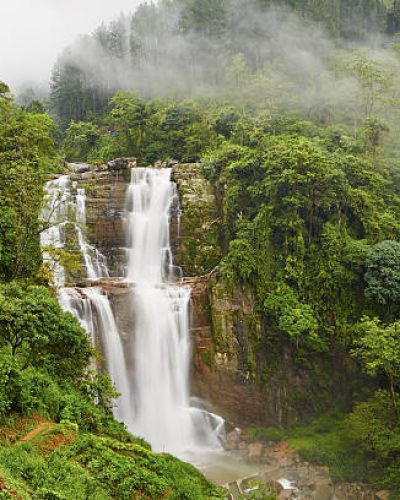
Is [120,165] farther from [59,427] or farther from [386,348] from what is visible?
[59,427]

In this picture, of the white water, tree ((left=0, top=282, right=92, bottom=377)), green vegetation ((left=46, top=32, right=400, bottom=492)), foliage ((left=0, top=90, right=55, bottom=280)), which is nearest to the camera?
tree ((left=0, top=282, right=92, bottom=377))

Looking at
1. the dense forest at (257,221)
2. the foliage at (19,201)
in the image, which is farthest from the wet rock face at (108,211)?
the foliage at (19,201)

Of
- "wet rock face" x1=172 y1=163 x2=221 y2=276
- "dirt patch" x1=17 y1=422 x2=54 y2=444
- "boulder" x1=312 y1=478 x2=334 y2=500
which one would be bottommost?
"boulder" x1=312 y1=478 x2=334 y2=500

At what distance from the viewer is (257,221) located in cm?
1895

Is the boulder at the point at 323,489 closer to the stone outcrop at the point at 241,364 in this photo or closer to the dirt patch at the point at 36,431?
the stone outcrop at the point at 241,364

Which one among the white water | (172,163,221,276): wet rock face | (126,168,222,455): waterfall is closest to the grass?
(126,168,222,455): waterfall

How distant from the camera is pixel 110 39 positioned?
5178cm

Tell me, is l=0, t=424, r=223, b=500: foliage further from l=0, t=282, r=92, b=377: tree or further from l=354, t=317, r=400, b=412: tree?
l=354, t=317, r=400, b=412: tree

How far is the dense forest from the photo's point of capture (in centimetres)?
902

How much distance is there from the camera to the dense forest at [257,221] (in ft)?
29.6

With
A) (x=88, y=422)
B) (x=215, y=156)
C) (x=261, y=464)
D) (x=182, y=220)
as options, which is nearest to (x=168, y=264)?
(x=182, y=220)

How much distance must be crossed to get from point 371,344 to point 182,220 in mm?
11158

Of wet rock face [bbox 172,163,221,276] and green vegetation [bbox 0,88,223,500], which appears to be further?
wet rock face [bbox 172,163,221,276]

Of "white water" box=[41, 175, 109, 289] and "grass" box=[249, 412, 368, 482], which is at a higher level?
"white water" box=[41, 175, 109, 289]
